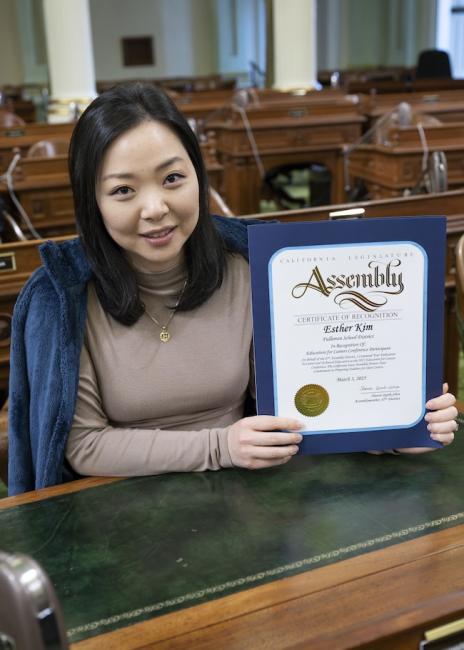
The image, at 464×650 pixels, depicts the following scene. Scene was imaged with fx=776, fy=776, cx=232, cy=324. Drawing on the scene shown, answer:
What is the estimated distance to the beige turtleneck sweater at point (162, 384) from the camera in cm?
120

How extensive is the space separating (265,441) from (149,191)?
0.42 m

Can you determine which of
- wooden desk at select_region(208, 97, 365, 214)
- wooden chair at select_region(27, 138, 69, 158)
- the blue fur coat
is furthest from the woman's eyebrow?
wooden desk at select_region(208, 97, 365, 214)

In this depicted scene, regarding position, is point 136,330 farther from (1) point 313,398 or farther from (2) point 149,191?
(1) point 313,398

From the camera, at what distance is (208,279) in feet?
4.40

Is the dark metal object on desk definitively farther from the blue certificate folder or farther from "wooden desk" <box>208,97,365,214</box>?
"wooden desk" <box>208,97,365,214</box>

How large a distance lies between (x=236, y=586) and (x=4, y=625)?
1.21ft

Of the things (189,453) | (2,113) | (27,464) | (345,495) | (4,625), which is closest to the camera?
(4,625)

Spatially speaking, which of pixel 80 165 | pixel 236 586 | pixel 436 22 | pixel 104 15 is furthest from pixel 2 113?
pixel 436 22

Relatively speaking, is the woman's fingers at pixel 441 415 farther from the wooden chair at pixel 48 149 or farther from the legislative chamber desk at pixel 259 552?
the wooden chair at pixel 48 149

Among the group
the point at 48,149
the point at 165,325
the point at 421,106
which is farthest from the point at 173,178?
the point at 421,106

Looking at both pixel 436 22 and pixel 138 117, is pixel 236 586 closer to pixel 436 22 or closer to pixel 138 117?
pixel 138 117

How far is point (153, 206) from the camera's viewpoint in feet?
3.92

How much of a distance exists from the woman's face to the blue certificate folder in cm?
22

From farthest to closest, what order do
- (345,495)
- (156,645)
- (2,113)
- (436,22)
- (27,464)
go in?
(436,22) < (2,113) < (27,464) < (345,495) < (156,645)
